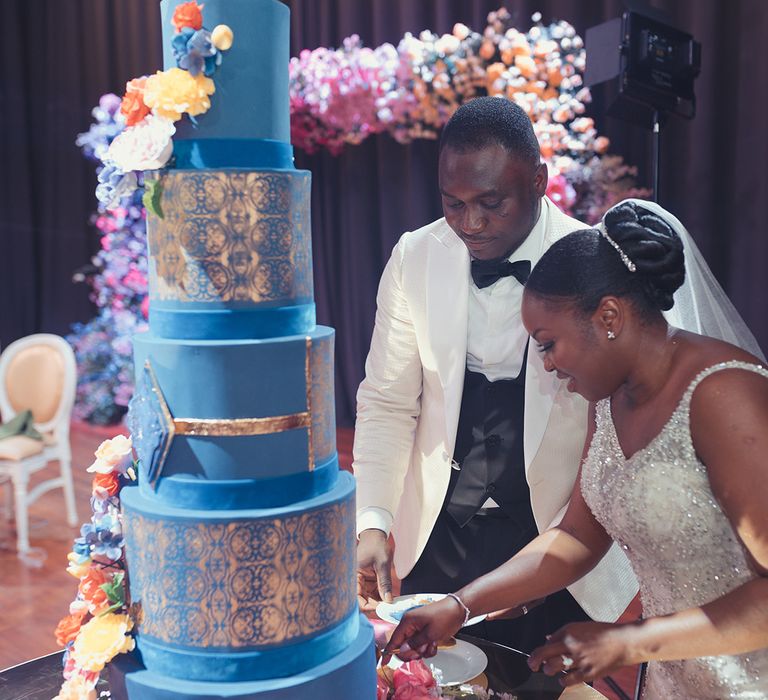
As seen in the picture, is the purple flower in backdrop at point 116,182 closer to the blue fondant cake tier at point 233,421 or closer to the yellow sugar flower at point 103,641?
the blue fondant cake tier at point 233,421

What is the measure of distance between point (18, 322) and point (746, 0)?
7.06m

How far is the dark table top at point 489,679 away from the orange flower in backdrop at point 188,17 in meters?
1.10

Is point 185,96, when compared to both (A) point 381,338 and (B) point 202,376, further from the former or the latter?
(A) point 381,338

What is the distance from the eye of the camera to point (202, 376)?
124 centimetres

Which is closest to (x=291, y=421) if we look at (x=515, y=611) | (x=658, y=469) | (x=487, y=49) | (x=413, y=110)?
(x=658, y=469)

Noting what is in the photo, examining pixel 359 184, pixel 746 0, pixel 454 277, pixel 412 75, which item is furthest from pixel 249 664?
pixel 359 184

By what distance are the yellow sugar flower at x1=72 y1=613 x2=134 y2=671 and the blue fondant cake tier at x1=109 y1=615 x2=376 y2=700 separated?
0.03 meters

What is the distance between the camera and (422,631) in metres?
1.63

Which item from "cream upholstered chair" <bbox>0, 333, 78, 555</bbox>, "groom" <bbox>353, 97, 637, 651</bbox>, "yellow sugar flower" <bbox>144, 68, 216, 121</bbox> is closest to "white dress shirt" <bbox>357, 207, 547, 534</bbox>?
"groom" <bbox>353, 97, 637, 651</bbox>

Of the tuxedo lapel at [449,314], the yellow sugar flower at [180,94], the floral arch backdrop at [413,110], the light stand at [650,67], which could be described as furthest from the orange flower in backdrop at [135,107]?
the floral arch backdrop at [413,110]

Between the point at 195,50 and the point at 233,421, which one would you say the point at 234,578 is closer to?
the point at 233,421

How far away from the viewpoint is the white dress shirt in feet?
6.59

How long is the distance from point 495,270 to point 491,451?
1.28ft

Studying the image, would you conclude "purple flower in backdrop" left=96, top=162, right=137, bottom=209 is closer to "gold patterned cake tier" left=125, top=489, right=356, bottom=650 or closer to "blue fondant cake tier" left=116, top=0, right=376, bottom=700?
"blue fondant cake tier" left=116, top=0, right=376, bottom=700
